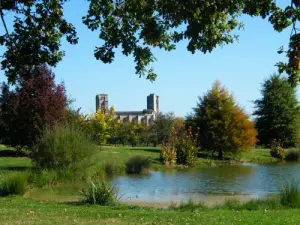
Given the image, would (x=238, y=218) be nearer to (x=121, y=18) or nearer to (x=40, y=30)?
(x=121, y=18)

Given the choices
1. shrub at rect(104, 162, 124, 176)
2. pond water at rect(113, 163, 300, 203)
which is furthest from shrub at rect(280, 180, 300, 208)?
shrub at rect(104, 162, 124, 176)

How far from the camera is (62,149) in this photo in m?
19.2

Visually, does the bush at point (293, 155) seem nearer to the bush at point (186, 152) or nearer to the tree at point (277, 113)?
the tree at point (277, 113)

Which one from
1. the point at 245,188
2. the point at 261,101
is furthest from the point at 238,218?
the point at 261,101

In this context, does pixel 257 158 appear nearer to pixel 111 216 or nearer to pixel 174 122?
pixel 174 122

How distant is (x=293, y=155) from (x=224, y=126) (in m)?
7.52

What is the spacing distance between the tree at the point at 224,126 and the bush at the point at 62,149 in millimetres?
17828

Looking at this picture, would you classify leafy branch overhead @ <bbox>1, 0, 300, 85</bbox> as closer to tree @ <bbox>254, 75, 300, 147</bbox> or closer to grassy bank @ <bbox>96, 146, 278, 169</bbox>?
grassy bank @ <bbox>96, 146, 278, 169</bbox>

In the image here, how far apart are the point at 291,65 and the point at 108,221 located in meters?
4.74

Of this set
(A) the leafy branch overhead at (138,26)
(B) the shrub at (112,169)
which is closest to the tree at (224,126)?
(B) the shrub at (112,169)

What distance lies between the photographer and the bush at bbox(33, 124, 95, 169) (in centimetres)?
1916

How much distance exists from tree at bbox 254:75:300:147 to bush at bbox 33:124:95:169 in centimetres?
3397

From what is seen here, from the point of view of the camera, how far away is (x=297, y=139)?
47.6m

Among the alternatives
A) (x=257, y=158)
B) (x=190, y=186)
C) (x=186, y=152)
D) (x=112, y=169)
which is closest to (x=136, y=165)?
(x=112, y=169)
